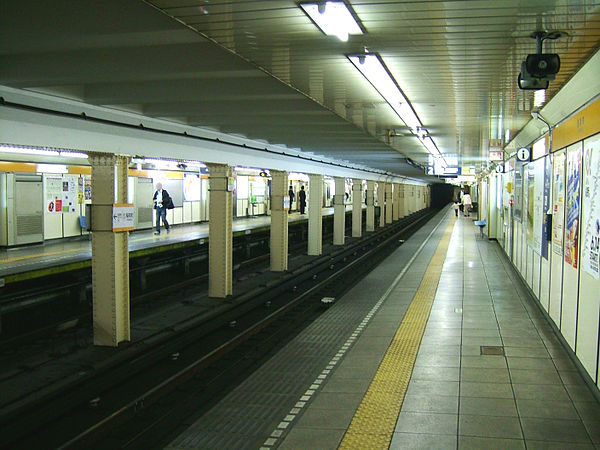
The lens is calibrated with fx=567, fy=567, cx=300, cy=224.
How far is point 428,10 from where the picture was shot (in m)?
3.39

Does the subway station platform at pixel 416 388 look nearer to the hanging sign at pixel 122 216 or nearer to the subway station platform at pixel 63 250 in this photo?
the hanging sign at pixel 122 216

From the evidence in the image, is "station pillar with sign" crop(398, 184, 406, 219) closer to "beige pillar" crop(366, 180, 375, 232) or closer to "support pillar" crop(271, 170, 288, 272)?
"beige pillar" crop(366, 180, 375, 232)

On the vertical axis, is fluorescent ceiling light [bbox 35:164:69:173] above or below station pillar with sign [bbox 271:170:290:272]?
above

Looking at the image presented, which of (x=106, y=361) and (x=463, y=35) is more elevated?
(x=463, y=35)

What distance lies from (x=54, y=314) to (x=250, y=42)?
7.87m

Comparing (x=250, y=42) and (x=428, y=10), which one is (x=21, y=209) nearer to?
(x=250, y=42)

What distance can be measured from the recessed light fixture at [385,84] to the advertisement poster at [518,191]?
2223 mm

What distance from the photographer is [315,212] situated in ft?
52.3

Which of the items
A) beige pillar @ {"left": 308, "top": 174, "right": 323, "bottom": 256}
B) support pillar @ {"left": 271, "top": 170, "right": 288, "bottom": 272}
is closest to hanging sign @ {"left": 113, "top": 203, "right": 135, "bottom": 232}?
support pillar @ {"left": 271, "top": 170, "right": 288, "bottom": 272}

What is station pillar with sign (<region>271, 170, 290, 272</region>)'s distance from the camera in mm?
12648

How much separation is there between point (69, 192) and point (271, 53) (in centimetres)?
1033

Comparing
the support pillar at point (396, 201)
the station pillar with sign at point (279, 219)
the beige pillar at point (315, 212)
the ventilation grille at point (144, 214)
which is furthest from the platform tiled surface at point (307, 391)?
the support pillar at point (396, 201)

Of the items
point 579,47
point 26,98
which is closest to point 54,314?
point 26,98

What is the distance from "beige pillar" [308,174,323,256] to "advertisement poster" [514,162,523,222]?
597 cm
